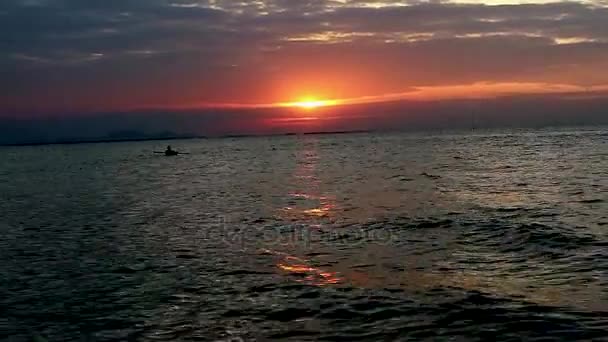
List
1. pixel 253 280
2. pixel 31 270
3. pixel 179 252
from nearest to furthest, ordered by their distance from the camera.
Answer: pixel 253 280 < pixel 31 270 < pixel 179 252

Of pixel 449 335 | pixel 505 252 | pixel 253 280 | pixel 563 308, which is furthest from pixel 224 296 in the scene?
pixel 505 252

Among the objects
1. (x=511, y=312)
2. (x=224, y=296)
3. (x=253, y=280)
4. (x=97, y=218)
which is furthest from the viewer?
(x=97, y=218)

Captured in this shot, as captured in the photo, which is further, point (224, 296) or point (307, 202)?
point (307, 202)

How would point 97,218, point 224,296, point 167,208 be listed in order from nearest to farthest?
1. point 224,296
2. point 97,218
3. point 167,208

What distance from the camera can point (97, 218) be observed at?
29500 mm

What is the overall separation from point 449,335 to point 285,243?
35.9 ft

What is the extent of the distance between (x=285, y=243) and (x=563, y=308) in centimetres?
1102

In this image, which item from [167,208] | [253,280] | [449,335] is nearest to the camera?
[449,335]

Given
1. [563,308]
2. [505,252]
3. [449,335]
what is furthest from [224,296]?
[505,252]

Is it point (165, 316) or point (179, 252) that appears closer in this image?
point (165, 316)

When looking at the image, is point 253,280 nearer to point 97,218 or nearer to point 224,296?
point 224,296

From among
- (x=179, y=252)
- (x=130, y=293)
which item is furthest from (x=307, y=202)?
(x=130, y=293)

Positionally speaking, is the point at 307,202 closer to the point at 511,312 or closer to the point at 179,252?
the point at 179,252

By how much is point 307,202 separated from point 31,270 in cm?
1923
